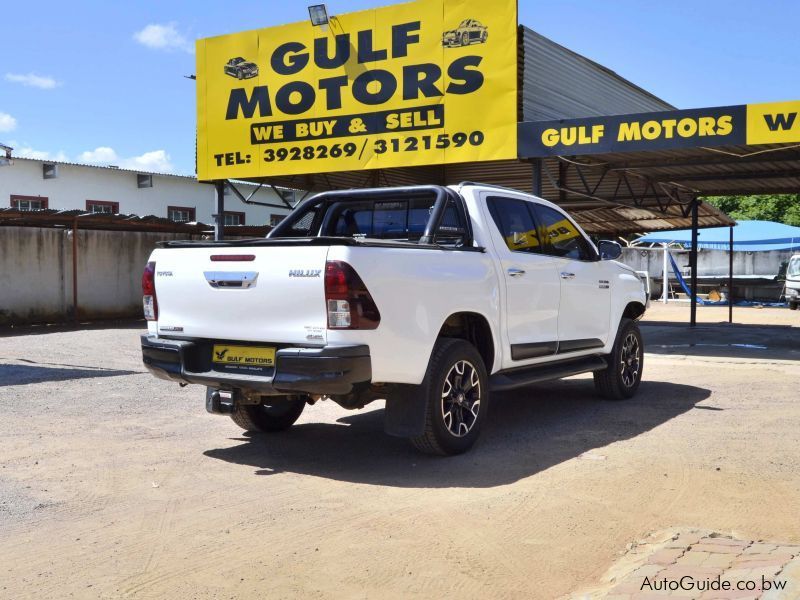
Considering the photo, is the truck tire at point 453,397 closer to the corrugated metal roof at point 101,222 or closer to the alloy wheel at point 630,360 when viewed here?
the alloy wheel at point 630,360

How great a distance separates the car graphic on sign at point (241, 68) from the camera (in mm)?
16719

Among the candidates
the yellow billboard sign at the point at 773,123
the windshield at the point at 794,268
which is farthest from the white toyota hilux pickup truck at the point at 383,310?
the windshield at the point at 794,268

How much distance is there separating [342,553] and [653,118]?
1001 centimetres

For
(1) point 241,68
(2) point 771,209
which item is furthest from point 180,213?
(2) point 771,209

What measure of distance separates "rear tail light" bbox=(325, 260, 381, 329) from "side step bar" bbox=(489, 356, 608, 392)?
164 centimetres

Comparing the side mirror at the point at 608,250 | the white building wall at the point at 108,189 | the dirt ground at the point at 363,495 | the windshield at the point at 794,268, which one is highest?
the white building wall at the point at 108,189

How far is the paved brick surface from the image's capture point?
3465 millimetres

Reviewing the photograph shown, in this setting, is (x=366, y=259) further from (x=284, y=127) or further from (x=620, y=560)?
(x=284, y=127)

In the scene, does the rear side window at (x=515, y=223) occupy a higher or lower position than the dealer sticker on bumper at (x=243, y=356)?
higher

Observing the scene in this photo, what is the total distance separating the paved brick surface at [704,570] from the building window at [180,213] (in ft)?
95.6

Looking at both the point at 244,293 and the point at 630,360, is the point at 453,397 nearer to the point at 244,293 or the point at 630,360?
the point at 244,293

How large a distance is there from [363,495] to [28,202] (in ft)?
84.5

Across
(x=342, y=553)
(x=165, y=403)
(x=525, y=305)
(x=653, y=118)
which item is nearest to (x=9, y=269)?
(x=165, y=403)

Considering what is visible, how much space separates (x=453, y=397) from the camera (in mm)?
6215
